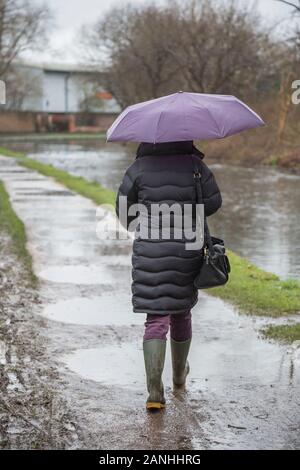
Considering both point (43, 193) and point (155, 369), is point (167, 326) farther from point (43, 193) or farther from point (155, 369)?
point (43, 193)

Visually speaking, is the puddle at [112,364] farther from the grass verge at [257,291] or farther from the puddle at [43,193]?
the puddle at [43,193]

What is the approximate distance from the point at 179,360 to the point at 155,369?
16.2 inches

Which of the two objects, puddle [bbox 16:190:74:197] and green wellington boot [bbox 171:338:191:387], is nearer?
green wellington boot [bbox 171:338:191:387]

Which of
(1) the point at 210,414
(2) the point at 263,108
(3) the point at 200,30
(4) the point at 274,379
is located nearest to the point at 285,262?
(4) the point at 274,379

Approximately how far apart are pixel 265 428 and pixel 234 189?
57.7 ft

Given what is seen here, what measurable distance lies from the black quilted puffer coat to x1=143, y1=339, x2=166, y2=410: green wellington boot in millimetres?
209

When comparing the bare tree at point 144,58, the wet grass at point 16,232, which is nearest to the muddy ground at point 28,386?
the wet grass at point 16,232

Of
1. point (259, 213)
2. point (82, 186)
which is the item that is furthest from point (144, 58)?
point (259, 213)

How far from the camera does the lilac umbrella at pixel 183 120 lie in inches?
209

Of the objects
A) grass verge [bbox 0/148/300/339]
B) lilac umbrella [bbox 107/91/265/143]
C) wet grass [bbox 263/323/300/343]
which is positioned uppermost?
lilac umbrella [bbox 107/91/265/143]

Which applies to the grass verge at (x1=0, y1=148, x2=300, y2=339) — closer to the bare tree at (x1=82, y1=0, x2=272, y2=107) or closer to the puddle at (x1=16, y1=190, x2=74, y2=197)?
the puddle at (x1=16, y1=190, x2=74, y2=197)

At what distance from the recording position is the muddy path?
4906 mm

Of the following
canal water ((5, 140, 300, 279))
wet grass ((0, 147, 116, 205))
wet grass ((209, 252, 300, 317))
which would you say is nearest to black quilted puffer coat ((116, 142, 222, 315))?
wet grass ((209, 252, 300, 317))

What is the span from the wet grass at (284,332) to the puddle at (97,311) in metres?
1.18
